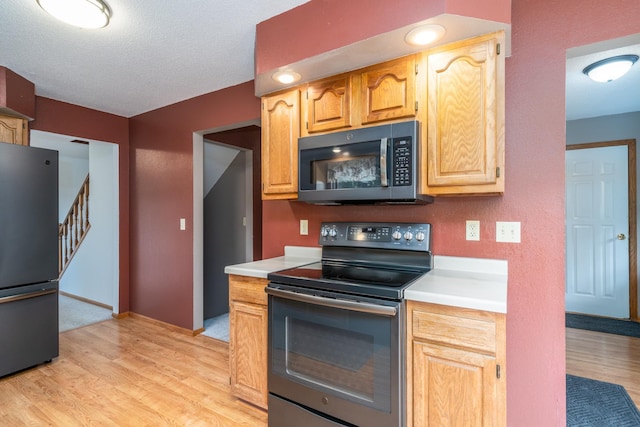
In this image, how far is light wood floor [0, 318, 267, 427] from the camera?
1957mm

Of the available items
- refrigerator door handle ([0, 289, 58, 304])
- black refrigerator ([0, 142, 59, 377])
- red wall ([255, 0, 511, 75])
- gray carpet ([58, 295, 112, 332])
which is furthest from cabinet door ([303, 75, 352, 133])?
gray carpet ([58, 295, 112, 332])

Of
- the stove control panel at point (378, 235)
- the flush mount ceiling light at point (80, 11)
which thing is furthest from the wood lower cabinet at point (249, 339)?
the flush mount ceiling light at point (80, 11)

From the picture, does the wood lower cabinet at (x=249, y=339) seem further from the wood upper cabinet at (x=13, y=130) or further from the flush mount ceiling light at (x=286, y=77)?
the wood upper cabinet at (x=13, y=130)

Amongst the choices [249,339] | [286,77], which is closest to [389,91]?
[286,77]

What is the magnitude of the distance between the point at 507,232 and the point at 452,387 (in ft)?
2.89

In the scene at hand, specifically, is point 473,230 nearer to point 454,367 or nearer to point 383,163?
point 383,163

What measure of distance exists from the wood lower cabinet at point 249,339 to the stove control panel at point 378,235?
559mm

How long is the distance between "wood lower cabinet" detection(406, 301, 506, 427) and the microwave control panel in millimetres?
617

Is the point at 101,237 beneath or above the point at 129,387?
above

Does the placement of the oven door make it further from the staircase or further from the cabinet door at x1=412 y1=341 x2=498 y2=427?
the staircase

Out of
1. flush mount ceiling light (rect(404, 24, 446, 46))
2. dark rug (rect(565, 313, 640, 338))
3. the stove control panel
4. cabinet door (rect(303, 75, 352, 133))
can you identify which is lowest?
dark rug (rect(565, 313, 640, 338))

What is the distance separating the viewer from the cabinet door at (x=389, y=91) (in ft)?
5.49

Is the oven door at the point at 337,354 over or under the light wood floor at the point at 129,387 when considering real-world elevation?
over

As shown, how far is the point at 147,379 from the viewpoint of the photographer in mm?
2410
